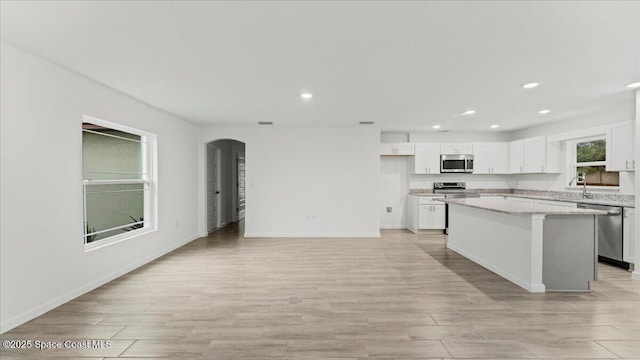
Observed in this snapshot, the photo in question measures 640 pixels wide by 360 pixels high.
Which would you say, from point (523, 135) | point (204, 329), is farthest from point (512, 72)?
point (523, 135)

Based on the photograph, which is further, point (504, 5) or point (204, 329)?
point (204, 329)

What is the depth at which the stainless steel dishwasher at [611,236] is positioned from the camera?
167 inches

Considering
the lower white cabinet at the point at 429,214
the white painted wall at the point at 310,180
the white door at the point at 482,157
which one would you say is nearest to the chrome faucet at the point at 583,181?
the white door at the point at 482,157

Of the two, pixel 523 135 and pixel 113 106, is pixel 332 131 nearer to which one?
pixel 113 106

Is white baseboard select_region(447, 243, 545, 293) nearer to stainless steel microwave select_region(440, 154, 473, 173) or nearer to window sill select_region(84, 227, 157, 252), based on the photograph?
stainless steel microwave select_region(440, 154, 473, 173)

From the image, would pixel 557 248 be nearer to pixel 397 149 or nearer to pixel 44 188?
pixel 397 149

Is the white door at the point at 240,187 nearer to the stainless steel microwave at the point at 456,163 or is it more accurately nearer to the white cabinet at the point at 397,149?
the white cabinet at the point at 397,149

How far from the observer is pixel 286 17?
Answer: 2.12 meters

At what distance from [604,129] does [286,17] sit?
5556mm

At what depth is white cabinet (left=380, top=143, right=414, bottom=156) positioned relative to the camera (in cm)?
714

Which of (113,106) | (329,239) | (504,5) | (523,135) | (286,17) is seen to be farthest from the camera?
(523,135)

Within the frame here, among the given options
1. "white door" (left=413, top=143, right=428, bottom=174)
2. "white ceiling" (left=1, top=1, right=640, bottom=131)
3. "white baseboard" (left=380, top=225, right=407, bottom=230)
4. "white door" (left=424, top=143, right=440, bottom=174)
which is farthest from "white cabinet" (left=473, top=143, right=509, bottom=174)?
"white ceiling" (left=1, top=1, right=640, bottom=131)

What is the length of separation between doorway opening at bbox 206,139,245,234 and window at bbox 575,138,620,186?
7634 millimetres

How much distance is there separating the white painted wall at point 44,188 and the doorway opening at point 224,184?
117 inches
